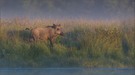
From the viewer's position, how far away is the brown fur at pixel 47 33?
13836mm

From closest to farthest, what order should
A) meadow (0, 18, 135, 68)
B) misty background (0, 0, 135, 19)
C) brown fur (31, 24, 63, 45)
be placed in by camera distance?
meadow (0, 18, 135, 68) < brown fur (31, 24, 63, 45) < misty background (0, 0, 135, 19)

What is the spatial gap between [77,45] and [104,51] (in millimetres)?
697

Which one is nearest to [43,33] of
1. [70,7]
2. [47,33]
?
[47,33]

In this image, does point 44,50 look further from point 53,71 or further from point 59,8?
point 59,8

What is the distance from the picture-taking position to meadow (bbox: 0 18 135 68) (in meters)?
12.8

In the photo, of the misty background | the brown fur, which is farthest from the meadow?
the misty background

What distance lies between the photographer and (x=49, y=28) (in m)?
14.1

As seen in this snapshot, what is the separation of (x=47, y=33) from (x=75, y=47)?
96 cm

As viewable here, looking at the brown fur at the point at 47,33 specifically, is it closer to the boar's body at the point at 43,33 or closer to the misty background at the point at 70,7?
the boar's body at the point at 43,33

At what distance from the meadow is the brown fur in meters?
0.16

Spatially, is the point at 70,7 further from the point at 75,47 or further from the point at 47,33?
the point at 75,47

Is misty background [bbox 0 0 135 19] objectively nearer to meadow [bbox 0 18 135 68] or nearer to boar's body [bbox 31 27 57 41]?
meadow [bbox 0 18 135 68]

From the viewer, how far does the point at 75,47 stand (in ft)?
44.2

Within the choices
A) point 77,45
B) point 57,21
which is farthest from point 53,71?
point 57,21
